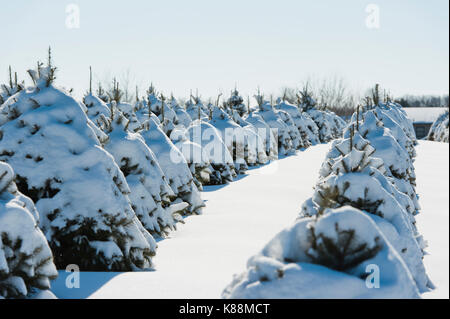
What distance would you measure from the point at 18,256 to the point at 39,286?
42cm

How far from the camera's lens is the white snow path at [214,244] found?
5371mm

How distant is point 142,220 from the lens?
8.18m

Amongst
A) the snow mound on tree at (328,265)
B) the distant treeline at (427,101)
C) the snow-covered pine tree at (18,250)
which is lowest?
the distant treeline at (427,101)

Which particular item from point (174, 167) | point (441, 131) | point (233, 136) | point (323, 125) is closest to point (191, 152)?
point (174, 167)

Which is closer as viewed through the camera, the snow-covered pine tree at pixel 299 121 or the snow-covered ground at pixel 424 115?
the snow-covered pine tree at pixel 299 121

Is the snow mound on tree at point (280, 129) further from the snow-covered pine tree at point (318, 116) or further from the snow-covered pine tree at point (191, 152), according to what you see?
the snow-covered pine tree at point (191, 152)

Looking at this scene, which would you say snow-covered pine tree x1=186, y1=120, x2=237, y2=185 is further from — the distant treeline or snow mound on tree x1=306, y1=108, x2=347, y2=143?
the distant treeline

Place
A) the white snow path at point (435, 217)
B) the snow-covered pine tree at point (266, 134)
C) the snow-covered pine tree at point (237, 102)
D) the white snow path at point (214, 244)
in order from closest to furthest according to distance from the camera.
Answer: the white snow path at point (214, 244) → the white snow path at point (435, 217) → the snow-covered pine tree at point (266, 134) → the snow-covered pine tree at point (237, 102)

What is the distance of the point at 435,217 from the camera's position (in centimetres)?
1066

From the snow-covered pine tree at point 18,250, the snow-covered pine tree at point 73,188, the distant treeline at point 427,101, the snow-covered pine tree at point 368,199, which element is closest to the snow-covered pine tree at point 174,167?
the snow-covered pine tree at point 73,188

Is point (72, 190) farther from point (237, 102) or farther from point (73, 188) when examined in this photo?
point (237, 102)

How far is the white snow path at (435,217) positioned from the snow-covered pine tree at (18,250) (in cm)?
A: 422
